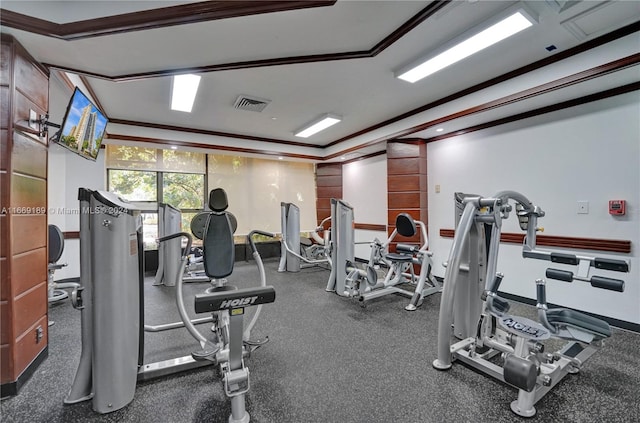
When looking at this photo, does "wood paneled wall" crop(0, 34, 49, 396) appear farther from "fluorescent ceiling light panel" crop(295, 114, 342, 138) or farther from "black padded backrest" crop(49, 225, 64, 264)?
"fluorescent ceiling light panel" crop(295, 114, 342, 138)

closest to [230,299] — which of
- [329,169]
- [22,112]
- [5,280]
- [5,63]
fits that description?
[5,280]

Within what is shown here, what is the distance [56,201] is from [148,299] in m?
2.47

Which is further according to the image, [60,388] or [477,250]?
[477,250]

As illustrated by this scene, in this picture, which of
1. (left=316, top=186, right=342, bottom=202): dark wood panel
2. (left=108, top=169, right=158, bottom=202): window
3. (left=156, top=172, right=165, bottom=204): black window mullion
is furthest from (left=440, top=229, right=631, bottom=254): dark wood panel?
(left=108, top=169, right=158, bottom=202): window

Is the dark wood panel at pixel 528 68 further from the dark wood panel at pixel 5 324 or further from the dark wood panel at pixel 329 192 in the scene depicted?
the dark wood panel at pixel 5 324

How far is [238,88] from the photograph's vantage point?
3662 mm

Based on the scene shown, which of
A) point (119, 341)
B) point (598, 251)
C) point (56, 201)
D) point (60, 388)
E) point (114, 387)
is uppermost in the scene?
point (56, 201)

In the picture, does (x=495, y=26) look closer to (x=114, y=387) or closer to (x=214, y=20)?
(x=214, y=20)

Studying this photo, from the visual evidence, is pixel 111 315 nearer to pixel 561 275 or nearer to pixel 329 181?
pixel 561 275

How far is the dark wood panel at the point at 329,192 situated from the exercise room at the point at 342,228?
3.09 meters

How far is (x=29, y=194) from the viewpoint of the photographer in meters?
2.19

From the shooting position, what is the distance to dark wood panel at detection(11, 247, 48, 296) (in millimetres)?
2020

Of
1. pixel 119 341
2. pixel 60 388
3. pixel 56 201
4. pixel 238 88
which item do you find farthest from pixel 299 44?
pixel 56 201

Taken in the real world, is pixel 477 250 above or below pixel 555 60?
below
